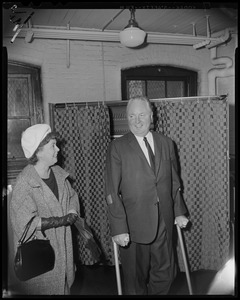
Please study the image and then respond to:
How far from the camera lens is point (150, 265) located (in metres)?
2.58

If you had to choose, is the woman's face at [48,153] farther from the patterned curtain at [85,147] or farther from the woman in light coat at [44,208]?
the patterned curtain at [85,147]

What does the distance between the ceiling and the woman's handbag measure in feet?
7.67

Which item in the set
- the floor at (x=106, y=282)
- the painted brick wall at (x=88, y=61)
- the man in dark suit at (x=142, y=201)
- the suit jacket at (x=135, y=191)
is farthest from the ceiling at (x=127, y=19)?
the floor at (x=106, y=282)

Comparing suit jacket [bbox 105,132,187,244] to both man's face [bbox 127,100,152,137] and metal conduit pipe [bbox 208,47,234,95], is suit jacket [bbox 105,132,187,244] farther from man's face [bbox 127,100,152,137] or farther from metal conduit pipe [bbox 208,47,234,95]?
metal conduit pipe [bbox 208,47,234,95]

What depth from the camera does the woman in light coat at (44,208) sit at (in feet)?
7.29

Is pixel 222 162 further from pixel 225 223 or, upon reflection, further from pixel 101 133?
pixel 101 133

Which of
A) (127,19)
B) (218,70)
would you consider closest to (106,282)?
(127,19)

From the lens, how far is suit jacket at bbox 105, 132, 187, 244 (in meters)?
2.40

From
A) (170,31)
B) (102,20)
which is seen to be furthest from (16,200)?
(170,31)

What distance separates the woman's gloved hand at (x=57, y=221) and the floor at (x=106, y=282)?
105 centimetres

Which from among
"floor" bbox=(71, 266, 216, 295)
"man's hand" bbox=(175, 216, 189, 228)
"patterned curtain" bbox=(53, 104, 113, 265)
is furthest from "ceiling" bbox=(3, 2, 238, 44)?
"floor" bbox=(71, 266, 216, 295)

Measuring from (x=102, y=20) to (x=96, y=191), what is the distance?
224 centimetres

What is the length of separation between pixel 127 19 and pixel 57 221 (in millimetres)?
2786

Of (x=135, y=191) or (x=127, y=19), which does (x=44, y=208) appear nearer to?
(x=135, y=191)
